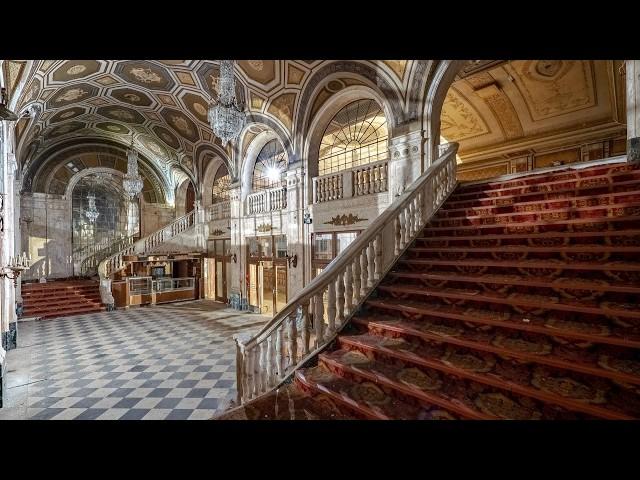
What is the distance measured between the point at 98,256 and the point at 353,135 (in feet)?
51.8

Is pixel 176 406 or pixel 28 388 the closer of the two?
pixel 176 406

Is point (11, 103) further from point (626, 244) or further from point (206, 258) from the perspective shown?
point (626, 244)

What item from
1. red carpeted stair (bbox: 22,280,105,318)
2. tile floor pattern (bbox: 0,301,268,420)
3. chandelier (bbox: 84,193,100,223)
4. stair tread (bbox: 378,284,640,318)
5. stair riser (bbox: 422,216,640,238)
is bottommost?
tile floor pattern (bbox: 0,301,268,420)

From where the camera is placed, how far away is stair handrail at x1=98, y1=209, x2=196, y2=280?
13270mm

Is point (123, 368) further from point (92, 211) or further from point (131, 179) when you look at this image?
Answer: point (92, 211)

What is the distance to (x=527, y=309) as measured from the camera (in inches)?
115

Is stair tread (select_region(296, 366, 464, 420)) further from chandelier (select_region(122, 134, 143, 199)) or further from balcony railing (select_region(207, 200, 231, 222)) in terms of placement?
chandelier (select_region(122, 134, 143, 199))

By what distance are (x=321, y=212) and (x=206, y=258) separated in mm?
8751

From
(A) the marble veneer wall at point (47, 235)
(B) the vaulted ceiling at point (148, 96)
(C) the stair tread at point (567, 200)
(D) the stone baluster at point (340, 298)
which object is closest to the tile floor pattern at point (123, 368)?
(D) the stone baluster at point (340, 298)

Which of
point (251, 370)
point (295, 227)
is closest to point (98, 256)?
point (295, 227)

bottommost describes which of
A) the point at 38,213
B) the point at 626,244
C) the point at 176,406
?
the point at 176,406

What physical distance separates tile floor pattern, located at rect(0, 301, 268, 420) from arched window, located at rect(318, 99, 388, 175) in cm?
613

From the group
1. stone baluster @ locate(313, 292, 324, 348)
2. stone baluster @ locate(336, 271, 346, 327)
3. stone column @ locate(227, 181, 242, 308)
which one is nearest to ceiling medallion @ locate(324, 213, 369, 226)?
stone baluster @ locate(336, 271, 346, 327)
